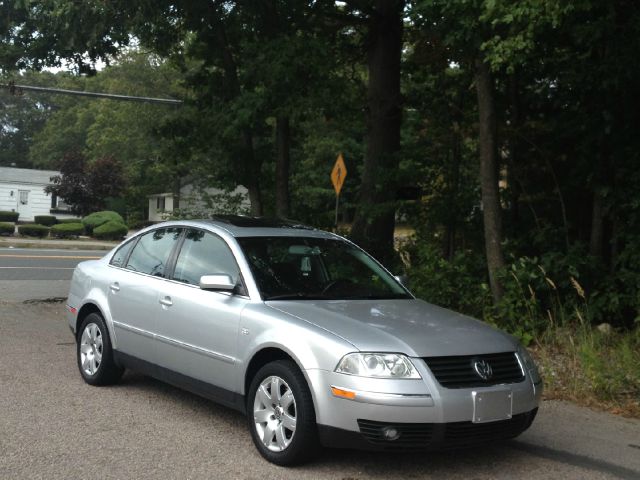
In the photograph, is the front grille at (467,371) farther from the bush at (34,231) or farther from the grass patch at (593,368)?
the bush at (34,231)

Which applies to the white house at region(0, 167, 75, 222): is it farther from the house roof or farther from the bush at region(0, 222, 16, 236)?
the bush at region(0, 222, 16, 236)

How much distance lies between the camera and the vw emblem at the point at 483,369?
4695 mm

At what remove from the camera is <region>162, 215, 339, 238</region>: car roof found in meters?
6.16

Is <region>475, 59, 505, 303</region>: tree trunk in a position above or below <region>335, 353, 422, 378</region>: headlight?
above

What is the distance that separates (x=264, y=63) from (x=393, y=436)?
902 cm

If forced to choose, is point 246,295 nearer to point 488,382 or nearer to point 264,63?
point 488,382

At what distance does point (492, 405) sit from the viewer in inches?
182

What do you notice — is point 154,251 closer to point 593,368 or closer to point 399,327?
point 399,327

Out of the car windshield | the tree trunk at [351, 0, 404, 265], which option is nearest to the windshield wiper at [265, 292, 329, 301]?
the car windshield

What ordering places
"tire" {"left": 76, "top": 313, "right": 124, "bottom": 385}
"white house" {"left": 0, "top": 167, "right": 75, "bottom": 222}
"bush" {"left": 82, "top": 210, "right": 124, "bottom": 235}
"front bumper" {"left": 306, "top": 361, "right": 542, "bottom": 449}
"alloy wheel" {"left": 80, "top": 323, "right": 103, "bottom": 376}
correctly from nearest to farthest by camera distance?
"front bumper" {"left": 306, "top": 361, "right": 542, "bottom": 449}
"tire" {"left": 76, "top": 313, "right": 124, "bottom": 385}
"alloy wheel" {"left": 80, "top": 323, "right": 103, "bottom": 376}
"bush" {"left": 82, "top": 210, "right": 124, "bottom": 235}
"white house" {"left": 0, "top": 167, "right": 75, "bottom": 222}

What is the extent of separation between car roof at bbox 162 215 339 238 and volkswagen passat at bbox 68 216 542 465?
0.8 inches

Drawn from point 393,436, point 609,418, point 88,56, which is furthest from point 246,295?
point 88,56

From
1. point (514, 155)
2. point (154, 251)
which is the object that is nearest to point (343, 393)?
point (154, 251)

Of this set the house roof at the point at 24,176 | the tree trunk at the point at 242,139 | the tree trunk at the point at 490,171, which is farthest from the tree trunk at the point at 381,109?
the house roof at the point at 24,176
